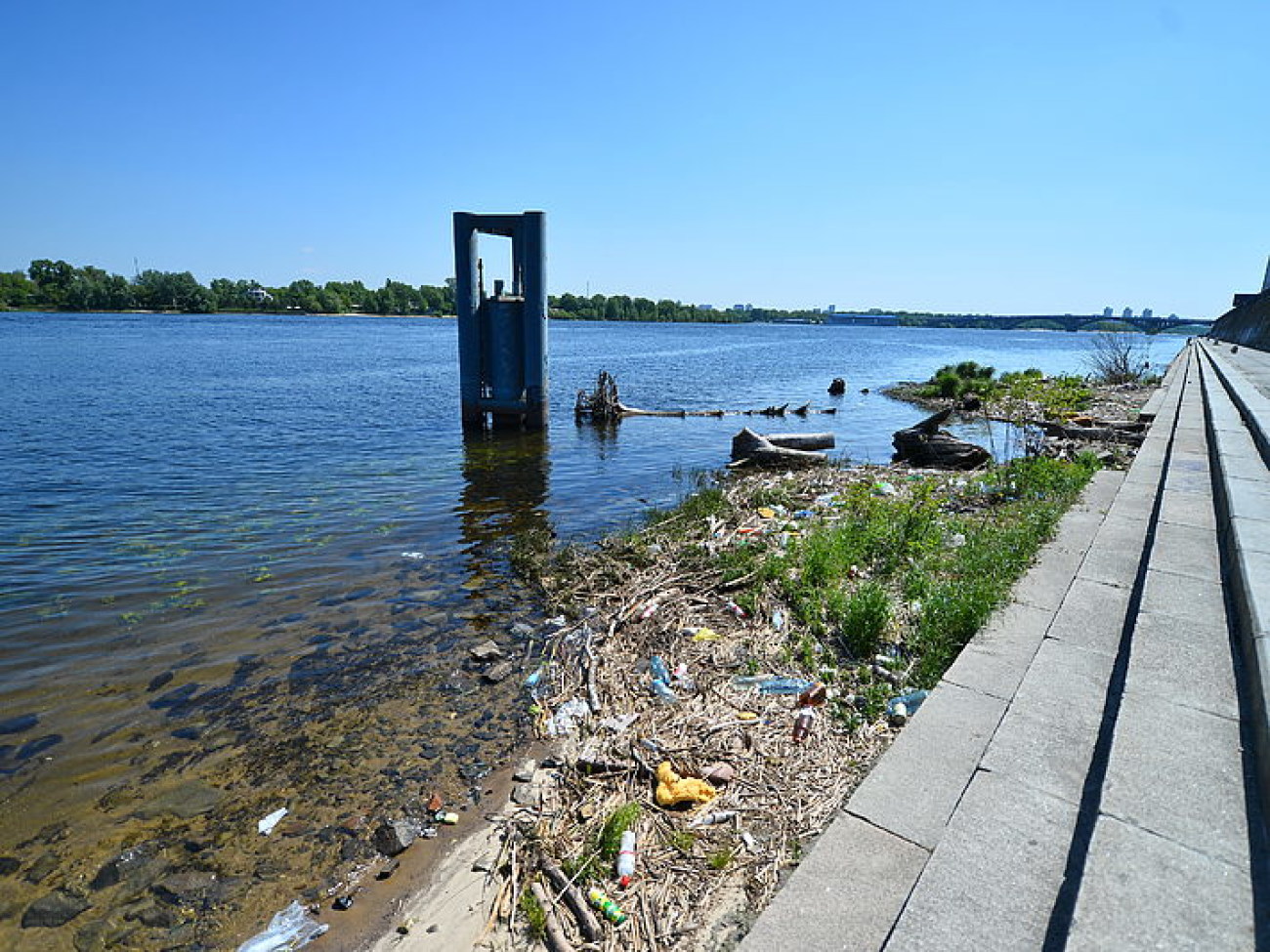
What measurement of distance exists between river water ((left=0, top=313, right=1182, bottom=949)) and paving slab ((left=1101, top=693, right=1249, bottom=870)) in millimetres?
3840

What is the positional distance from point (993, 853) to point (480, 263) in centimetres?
1747

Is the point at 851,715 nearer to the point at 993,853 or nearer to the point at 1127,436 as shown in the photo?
the point at 993,853

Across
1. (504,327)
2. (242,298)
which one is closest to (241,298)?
(242,298)

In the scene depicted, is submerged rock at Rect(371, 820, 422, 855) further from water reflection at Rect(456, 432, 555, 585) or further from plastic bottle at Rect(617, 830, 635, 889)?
water reflection at Rect(456, 432, 555, 585)

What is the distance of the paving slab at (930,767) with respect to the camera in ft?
10.2

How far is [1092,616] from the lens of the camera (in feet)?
15.7

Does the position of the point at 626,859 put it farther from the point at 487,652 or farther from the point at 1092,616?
the point at 1092,616

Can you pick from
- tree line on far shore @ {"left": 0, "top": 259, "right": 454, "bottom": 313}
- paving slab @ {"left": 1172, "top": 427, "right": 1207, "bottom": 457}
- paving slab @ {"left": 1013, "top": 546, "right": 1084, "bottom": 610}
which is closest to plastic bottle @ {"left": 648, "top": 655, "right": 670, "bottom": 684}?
paving slab @ {"left": 1013, "top": 546, "right": 1084, "bottom": 610}

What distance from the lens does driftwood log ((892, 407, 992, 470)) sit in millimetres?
13953

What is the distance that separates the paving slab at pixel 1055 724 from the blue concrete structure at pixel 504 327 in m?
15.3

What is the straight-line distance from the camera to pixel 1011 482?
1001cm

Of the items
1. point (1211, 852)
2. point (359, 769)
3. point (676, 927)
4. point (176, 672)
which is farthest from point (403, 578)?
point (1211, 852)

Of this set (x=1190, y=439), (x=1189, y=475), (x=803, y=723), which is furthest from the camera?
(x=1190, y=439)

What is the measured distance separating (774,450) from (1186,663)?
38.9 ft
